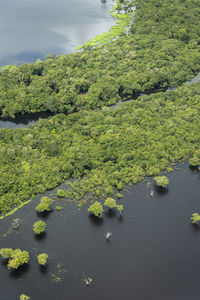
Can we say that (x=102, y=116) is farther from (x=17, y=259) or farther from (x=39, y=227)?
(x=17, y=259)

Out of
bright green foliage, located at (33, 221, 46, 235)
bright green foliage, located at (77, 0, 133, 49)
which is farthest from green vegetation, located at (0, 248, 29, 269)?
bright green foliage, located at (77, 0, 133, 49)

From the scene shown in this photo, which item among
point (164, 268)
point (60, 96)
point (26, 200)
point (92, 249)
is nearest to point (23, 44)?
point (60, 96)

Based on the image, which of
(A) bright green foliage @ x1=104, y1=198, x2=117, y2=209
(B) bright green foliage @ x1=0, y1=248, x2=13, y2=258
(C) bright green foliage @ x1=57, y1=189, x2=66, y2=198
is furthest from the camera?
(C) bright green foliage @ x1=57, y1=189, x2=66, y2=198

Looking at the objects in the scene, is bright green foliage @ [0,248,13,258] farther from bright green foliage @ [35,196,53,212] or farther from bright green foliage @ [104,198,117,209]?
bright green foliage @ [104,198,117,209]

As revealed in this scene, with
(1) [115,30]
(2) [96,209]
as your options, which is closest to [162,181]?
(2) [96,209]

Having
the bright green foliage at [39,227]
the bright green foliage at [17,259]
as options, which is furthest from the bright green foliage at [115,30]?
the bright green foliage at [17,259]
